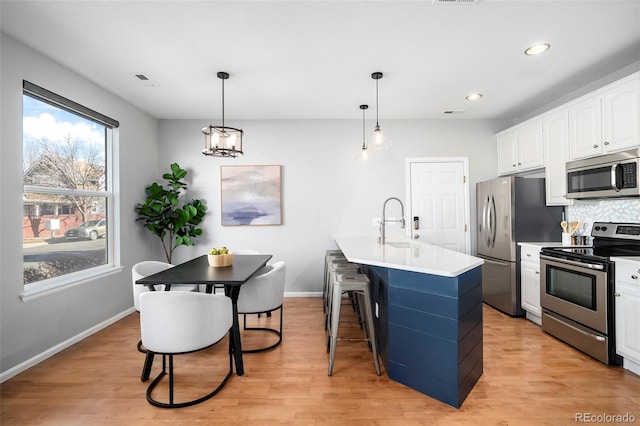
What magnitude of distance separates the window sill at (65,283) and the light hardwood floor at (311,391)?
59 cm

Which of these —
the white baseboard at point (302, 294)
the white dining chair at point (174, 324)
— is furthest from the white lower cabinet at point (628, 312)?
the white baseboard at point (302, 294)

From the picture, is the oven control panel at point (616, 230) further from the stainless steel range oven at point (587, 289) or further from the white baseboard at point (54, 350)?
the white baseboard at point (54, 350)

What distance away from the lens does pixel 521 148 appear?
12.7 ft

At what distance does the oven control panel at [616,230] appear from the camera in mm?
2721

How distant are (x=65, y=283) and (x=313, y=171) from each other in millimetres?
3187

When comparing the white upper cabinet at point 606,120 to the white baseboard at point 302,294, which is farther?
the white baseboard at point 302,294

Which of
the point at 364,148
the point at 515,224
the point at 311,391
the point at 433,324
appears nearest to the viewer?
the point at 433,324

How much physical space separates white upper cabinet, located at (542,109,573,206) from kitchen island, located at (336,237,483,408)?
1.93m

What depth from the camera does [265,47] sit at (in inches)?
97.7

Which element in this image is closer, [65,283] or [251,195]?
[65,283]

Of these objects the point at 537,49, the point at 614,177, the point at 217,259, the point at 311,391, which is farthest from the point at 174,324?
the point at 614,177

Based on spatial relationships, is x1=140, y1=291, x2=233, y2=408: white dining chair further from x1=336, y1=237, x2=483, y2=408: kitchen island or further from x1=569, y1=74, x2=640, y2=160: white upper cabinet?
x1=569, y1=74, x2=640, y2=160: white upper cabinet

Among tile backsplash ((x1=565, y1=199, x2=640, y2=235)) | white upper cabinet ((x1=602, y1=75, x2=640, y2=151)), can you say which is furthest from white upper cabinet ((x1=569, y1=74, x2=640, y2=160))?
tile backsplash ((x1=565, y1=199, x2=640, y2=235))

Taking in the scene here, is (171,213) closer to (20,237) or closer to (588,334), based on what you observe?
(20,237)
